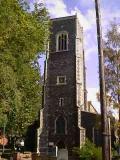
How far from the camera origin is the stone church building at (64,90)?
4988cm

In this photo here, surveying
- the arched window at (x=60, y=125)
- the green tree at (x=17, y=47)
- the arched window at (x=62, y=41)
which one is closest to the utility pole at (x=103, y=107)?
the green tree at (x=17, y=47)

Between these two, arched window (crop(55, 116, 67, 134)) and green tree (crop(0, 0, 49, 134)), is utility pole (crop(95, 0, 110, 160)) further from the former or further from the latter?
arched window (crop(55, 116, 67, 134))

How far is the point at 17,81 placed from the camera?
816 inches

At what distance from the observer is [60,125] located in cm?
5109

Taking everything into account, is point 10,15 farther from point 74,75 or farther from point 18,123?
point 74,75

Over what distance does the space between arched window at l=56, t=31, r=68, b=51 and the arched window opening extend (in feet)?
34.1

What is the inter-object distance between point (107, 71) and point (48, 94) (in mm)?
19900

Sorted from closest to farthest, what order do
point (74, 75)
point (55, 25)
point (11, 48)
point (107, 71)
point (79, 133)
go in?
1. point (11, 48)
2. point (107, 71)
3. point (79, 133)
4. point (74, 75)
5. point (55, 25)

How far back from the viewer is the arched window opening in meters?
50.7

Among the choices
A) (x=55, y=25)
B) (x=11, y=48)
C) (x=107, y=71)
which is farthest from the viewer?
(x=55, y=25)

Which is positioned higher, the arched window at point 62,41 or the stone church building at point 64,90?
the arched window at point 62,41

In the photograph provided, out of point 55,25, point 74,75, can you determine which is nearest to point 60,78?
point 74,75

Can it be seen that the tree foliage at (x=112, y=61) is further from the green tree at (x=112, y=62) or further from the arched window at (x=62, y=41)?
the arched window at (x=62, y=41)

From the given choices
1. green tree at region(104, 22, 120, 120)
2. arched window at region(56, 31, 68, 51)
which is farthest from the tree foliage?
arched window at region(56, 31, 68, 51)
